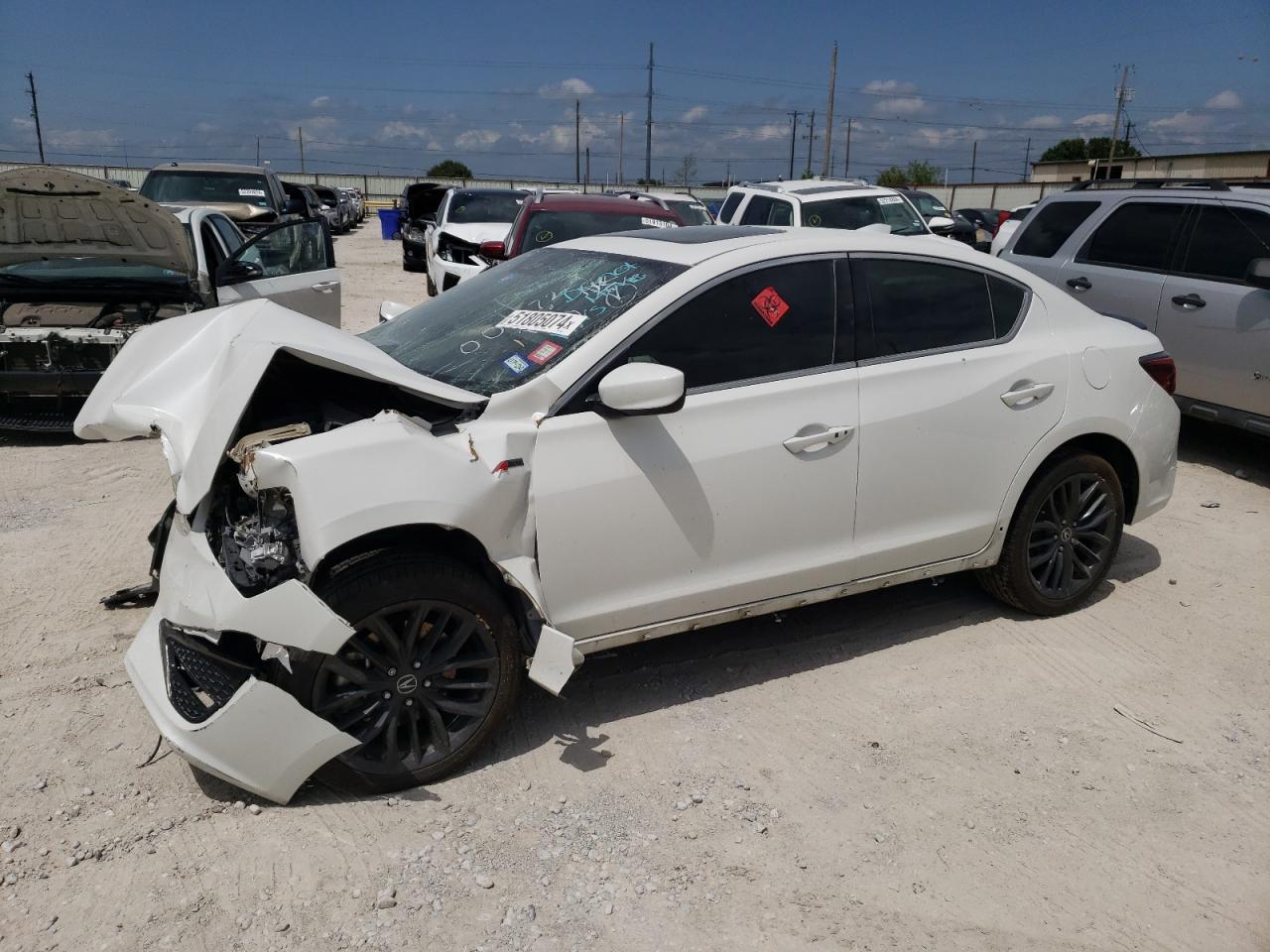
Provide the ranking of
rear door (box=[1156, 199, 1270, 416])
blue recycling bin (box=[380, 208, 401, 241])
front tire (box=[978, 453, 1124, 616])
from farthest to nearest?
blue recycling bin (box=[380, 208, 401, 241]), rear door (box=[1156, 199, 1270, 416]), front tire (box=[978, 453, 1124, 616])

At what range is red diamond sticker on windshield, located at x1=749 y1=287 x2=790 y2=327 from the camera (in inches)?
153

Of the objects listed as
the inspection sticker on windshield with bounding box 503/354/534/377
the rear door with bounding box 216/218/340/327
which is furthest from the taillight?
the rear door with bounding box 216/218/340/327

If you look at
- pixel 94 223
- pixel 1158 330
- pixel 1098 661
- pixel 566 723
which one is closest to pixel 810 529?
pixel 566 723

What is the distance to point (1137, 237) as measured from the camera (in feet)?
25.9

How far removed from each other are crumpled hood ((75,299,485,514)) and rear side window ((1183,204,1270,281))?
6.09 m

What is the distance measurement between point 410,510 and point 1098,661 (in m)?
3.13

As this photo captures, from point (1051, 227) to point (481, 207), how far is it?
343 inches

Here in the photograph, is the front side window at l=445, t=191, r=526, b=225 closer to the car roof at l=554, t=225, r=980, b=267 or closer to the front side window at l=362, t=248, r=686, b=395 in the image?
the front side window at l=362, t=248, r=686, b=395

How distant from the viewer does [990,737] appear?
3.87 m

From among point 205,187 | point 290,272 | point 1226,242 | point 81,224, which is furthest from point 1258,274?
point 205,187

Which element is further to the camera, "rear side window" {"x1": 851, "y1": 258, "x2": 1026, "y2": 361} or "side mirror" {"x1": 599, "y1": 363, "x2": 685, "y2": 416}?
"rear side window" {"x1": 851, "y1": 258, "x2": 1026, "y2": 361}

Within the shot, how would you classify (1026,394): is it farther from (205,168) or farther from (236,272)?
(205,168)

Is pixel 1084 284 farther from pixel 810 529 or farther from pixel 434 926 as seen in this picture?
pixel 434 926

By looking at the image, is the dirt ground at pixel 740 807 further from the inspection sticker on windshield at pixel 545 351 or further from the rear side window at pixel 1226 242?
the rear side window at pixel 1226 242
